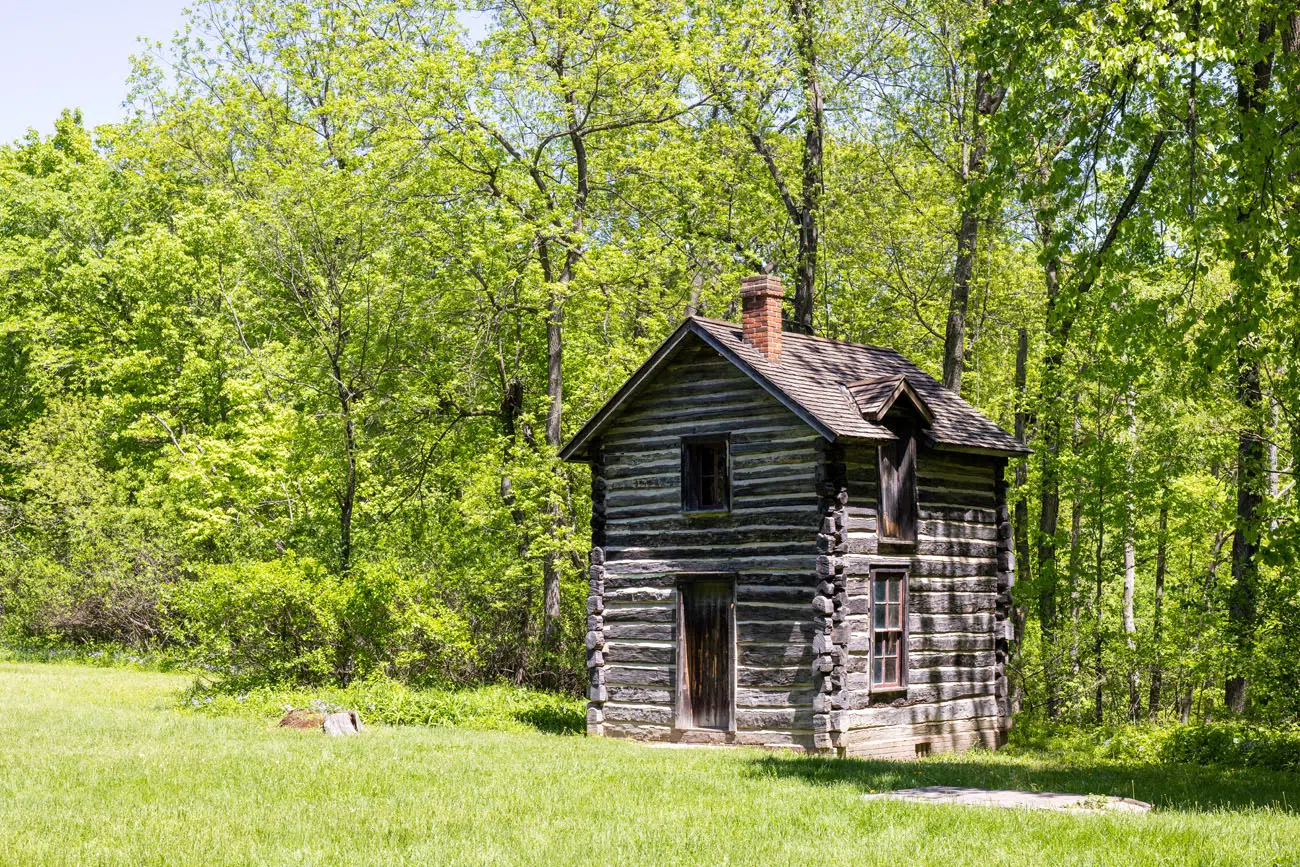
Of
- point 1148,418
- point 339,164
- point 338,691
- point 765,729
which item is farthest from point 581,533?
point 339,164

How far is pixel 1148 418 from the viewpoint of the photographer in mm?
25797

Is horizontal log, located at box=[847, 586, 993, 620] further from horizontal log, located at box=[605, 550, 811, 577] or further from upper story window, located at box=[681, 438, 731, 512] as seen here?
upper story window, located at box=[681, 438, 731, 512]

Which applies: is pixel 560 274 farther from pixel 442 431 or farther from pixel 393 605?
pixel 393 605

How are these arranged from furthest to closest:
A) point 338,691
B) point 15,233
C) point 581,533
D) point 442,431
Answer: point 15,233 < point 442,431 < point 581,533 < point 338,691

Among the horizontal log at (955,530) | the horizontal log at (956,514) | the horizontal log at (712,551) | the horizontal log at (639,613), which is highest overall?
the horizontal log at (956,514)

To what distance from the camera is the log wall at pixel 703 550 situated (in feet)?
68.8

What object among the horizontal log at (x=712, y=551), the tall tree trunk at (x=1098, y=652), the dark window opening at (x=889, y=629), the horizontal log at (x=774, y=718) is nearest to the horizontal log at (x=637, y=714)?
the horizontal log at (x=774, y=718)

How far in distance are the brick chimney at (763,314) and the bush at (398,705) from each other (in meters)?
7.92

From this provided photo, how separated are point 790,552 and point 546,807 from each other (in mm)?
8634

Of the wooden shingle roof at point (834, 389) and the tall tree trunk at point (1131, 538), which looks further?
the tall tree trunk at point (1131, 538)

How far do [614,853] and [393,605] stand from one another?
51.9 ft

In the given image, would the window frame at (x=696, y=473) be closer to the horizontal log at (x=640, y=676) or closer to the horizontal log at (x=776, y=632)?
the horizontal log at (x=776, y=632)

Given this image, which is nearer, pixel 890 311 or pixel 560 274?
pixel 560 274

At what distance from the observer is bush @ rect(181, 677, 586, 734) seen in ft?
78.7
